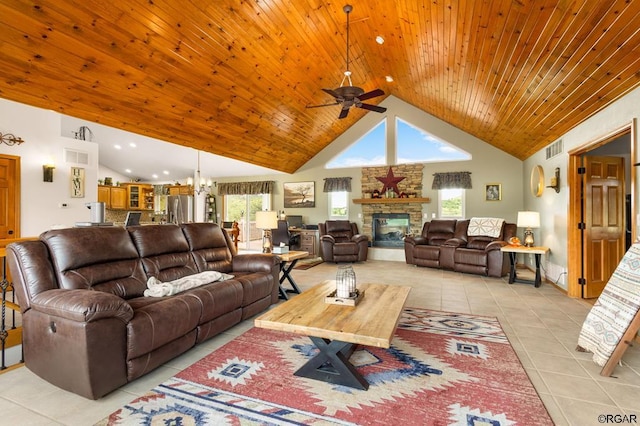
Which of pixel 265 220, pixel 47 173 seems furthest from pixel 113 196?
pixel 265 220

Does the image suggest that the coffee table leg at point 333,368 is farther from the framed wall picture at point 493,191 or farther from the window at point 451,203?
the framed wall picture at point 493,191

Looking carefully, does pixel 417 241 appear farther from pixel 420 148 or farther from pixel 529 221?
pixel 420 148

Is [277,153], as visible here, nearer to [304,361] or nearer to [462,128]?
[462,128]

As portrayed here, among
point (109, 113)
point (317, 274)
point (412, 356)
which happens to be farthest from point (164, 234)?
point (317, 274)

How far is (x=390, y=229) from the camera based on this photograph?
8.25 metres

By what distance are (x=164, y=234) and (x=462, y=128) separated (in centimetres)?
670

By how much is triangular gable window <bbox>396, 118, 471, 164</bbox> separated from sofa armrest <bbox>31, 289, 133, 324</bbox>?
7.17 m

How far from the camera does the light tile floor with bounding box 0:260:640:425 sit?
1.88m

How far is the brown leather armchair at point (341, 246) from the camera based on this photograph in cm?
726

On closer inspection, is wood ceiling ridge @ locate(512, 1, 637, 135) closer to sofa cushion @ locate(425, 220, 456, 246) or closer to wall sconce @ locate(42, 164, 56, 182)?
sofa cushion @ locate(425, 220, 456, 246)

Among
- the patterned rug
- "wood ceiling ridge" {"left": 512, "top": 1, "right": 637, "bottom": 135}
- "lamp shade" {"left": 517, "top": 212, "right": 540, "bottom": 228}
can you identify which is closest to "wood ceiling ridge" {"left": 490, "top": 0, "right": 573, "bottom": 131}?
"wood ceiling ridge" {"left": 512, "top": 1, "right": 637, "bottom": 135}

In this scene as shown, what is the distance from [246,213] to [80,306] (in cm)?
804

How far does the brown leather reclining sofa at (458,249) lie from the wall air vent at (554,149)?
1.53 metres

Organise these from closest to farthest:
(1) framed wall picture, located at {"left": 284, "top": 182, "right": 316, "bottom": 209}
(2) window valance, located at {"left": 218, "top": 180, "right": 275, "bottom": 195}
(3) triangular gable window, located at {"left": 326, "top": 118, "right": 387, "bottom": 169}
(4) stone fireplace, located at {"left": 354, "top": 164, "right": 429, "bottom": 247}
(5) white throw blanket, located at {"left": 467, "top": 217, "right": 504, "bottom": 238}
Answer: (5) white throw blanket, located at {"left": 467, "top": 217, "right": 504, "bottom": 238}, (4) stone fireplace, located at {"left": 354, "top": 164, "right": 429, "bottom": 247}, (3) triangular gable window, located at {"left": 326, "top": 118, "right": 387, "bottom": 169}, (1) framed wall picture, located at {"left": 284, "top": 182, "right": 316, "bottom": 209}, (2) window valance, located at {"left": 218, "top": 180, "right": 275, "bottom": 195}
